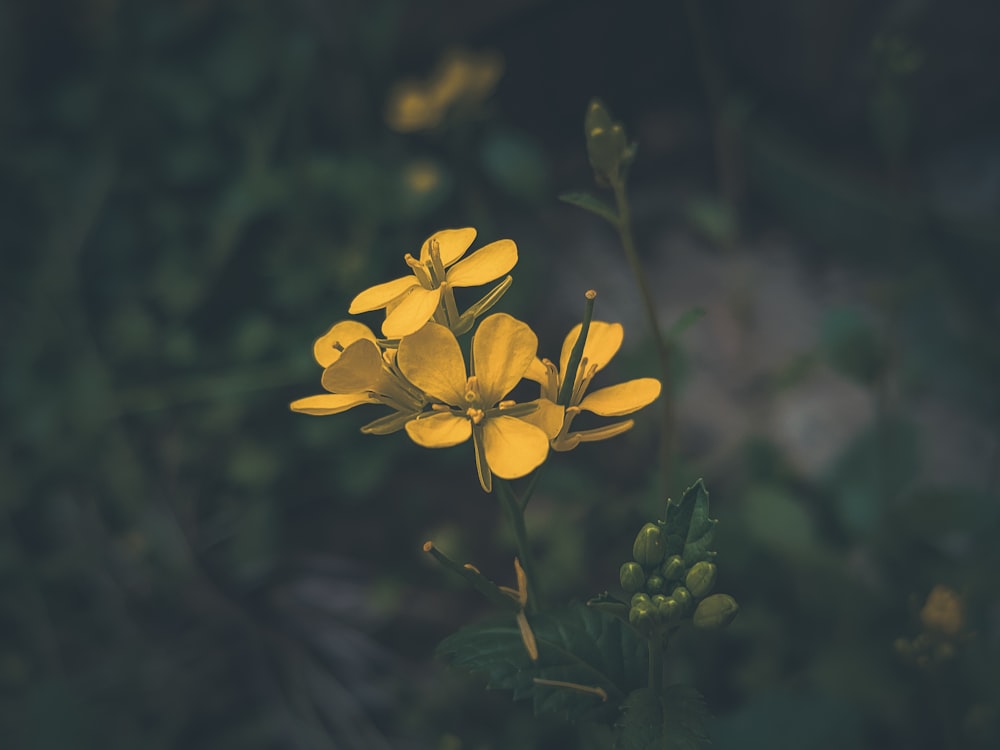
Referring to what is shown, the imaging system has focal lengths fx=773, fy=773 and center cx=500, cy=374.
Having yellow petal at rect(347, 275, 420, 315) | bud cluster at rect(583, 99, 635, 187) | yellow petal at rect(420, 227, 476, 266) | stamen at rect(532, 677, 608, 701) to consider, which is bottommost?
stamen at rect(532, 677, 608, 701)

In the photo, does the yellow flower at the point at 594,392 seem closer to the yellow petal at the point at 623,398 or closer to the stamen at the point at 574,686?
the yellow petal at the point at 623,398

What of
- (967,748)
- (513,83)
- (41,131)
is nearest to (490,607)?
(967,748)

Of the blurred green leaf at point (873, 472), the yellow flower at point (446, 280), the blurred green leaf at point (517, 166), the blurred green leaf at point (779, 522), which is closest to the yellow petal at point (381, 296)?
the yellow flower at point (446, 280)

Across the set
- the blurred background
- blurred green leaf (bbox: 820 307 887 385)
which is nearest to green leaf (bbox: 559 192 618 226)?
the blurred background

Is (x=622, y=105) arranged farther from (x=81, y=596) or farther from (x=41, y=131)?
(x=81, y=596)

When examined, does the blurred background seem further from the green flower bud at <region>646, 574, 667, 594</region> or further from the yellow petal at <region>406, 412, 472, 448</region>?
the yellow petal at <region>406, 412, 472, 448</region>
